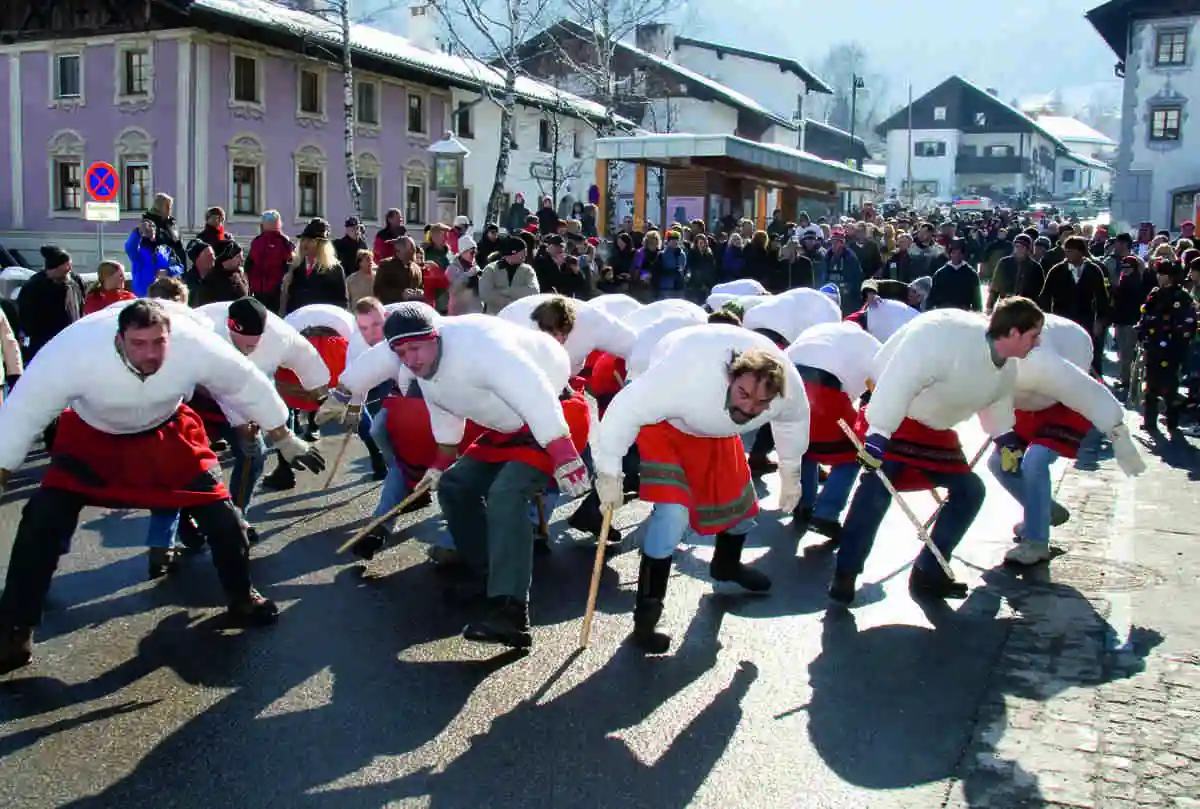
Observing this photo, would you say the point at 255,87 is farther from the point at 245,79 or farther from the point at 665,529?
the point at 665,529

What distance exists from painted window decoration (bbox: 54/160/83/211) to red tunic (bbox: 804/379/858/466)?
86.7 feet

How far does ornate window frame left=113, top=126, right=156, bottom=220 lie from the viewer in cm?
2856

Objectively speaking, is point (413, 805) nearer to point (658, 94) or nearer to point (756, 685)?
point (756, 685)

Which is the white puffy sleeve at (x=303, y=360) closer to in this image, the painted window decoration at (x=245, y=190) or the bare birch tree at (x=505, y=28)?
the bare birch tree at (x=505, y=28)

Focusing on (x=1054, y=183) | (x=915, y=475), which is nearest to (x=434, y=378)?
(x=915, y=475)

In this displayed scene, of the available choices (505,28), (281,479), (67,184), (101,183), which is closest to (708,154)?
(505,28)

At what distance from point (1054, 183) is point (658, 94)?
61503 millimetres

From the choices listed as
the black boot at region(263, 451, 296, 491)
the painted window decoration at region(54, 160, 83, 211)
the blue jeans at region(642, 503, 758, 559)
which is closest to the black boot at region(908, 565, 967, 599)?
the blue jeans at region(642, 503, 758, 559)

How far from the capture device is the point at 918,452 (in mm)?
6633

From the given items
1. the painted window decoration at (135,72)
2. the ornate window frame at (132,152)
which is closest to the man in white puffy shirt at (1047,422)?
the ornate window frame at (132,152)

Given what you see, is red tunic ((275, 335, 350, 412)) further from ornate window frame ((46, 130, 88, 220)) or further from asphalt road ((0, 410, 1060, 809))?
ornate window frame ((46, 130, 88, 220))

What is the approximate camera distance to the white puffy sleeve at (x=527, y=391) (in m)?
5.68

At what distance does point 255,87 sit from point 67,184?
5151 millimetres

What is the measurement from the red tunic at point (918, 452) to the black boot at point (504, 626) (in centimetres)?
220
